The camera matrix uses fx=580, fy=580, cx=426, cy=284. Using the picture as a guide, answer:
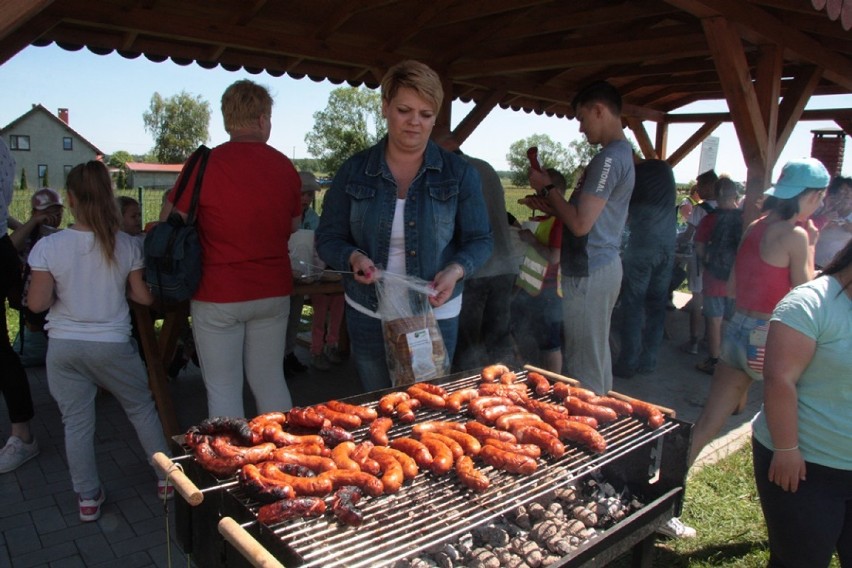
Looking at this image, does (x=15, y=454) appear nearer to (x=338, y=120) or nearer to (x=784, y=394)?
(x=784, y=394)

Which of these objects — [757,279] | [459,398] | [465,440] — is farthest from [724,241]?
[465,440]

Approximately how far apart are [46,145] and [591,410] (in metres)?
87.3

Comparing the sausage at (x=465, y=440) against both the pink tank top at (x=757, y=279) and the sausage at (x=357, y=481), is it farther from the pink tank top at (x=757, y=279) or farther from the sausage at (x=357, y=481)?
the pink tank top at (x=757, y=279)

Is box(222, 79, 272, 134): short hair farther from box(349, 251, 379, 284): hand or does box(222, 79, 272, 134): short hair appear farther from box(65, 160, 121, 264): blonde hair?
box(349, 251, 379, 284): hand

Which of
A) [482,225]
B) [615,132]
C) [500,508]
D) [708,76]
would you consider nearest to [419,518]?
[500,508]

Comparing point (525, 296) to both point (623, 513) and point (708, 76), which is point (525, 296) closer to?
point (623, 513)

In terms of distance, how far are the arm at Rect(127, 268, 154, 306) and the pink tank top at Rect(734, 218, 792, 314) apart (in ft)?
11.9

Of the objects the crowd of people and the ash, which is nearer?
the ash

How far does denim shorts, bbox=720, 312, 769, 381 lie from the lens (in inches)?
134

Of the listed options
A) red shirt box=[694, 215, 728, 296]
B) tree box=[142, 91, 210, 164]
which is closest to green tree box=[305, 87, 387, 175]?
tree box=[142, 91, 210, 164]

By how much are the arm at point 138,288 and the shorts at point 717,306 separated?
19.1 ft

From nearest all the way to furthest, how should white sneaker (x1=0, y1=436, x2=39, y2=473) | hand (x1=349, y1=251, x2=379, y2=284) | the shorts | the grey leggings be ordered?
hand (x1=349, y1=251, x2=379, y2=284), the grey leggings, white sneaker (x1=0, y1=436, x2=39, y2=473), the shorts

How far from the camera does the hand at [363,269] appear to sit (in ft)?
8.90

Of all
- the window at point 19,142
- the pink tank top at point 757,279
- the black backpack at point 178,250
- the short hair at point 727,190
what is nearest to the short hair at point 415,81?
the black backpack at point 178,250
